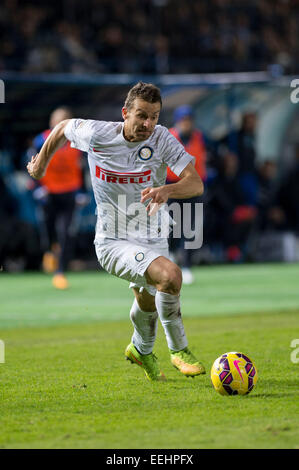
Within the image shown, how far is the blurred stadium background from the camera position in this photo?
50.9 ft

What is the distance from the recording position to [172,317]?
233 inches

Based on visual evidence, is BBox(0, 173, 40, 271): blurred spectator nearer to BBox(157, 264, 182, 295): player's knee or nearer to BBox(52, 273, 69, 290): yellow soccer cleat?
BBox(52, 273, 69, 290): yellow soccer cleat

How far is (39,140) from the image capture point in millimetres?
12406

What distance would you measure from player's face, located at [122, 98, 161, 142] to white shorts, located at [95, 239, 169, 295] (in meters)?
0.82

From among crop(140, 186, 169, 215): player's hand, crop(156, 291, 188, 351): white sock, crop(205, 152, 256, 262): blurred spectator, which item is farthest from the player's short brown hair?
crop(205, 152, 256, 262): blurred spectator

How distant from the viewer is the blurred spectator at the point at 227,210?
16.6 meters

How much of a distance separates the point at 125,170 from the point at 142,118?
45 centimetres

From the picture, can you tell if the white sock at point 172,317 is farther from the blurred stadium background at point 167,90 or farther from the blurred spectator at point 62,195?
the blurred stadium background at point 167,90

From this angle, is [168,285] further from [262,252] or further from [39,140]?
[262,252]

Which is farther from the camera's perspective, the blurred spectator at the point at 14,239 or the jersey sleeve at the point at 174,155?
the blurred spectator at the point at 14,239

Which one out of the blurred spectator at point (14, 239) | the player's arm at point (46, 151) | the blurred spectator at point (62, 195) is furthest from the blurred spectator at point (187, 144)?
the player's arm at point (46, 151)
